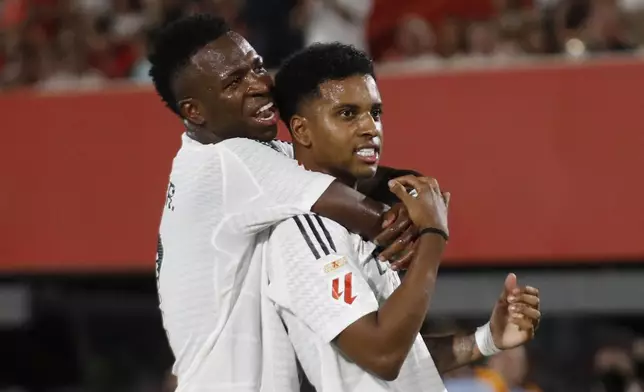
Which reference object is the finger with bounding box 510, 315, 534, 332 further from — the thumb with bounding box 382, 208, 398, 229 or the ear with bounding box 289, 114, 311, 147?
the ear with bounding box 289, 114, 311, 147

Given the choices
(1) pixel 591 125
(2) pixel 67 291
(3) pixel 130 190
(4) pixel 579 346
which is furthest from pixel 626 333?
(2) pixel 67 291

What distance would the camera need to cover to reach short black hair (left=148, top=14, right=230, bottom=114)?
3492mm

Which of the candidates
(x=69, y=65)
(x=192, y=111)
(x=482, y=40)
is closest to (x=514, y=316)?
(x=192, y=111)

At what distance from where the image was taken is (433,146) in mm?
7047

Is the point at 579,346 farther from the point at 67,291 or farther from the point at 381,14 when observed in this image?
the point at 67,291

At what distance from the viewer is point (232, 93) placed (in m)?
3.44

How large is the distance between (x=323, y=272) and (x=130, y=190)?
463cm

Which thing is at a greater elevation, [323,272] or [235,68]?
[235,68]

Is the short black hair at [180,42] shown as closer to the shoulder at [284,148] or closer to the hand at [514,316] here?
the shoulder at [284,148]

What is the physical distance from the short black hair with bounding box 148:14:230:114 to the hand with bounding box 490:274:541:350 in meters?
1.10

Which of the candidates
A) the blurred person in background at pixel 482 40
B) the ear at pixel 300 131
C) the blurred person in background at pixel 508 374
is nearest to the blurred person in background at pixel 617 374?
the blurred person in background at pixel 508 374

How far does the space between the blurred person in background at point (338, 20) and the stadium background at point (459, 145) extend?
22 centimetres

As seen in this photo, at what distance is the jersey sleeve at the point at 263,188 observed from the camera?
10.3ft

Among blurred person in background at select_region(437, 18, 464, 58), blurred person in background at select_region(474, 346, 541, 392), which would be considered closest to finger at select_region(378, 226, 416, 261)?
blurred person in background at select_region(474, 346, 541, 392)
